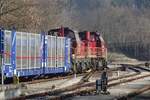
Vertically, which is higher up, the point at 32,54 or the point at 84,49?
the point at 84,49

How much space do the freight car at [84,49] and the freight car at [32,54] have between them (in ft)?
6.57

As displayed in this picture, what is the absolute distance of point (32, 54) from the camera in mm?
28891

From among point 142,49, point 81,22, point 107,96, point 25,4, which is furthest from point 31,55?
point 81,22

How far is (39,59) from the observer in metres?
30.0

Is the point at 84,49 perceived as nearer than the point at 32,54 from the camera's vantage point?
No

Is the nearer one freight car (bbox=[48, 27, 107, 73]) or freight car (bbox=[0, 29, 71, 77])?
freight car (bbox=[0, 29, 71, 77])

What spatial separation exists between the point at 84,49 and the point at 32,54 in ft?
39.9

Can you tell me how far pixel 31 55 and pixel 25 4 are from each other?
2310cm

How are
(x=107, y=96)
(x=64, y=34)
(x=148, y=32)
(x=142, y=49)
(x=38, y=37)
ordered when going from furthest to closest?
(x=148, y=32) → (x=142, y=49) → (x=64, y=34) → (x=38, y=37) → (x=107, y=96)

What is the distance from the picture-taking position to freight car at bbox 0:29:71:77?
25.6 meters

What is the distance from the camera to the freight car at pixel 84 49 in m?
38.5

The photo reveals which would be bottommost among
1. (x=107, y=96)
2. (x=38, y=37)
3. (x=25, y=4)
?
(x=107, y=96)

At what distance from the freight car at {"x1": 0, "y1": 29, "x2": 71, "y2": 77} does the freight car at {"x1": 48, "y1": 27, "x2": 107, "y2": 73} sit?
200 cm

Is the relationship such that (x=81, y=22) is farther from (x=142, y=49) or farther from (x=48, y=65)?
(x=48, y=65)
